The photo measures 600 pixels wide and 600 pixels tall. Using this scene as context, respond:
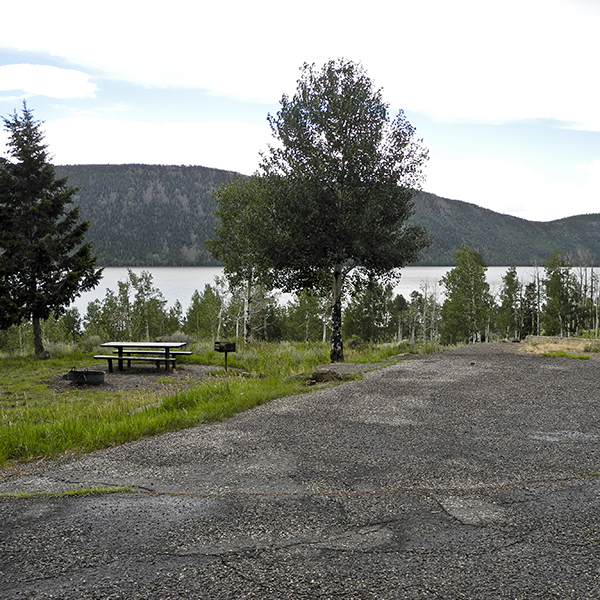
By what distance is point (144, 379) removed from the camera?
13.7m

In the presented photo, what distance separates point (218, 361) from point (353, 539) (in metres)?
13.3

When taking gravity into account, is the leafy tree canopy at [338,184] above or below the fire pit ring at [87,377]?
above

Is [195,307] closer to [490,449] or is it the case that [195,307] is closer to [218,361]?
[218,361]

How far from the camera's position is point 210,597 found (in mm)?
3182

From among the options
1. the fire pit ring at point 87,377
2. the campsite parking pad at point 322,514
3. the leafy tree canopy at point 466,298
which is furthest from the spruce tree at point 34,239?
the leafy tree canopy at point 466,298

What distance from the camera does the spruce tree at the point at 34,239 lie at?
17.0m

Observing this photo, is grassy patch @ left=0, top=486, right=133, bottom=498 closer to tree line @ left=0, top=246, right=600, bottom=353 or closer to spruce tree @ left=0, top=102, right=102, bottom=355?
spruce tree @ left=0, top=102, right=102, bottom=355

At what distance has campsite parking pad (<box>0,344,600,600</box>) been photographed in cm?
335

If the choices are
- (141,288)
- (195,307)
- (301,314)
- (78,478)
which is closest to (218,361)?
(78,478)

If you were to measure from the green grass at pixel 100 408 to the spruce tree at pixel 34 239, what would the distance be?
95.6 inches

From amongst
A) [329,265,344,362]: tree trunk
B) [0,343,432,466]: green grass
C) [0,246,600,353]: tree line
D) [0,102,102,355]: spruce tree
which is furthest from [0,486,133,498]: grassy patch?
[0,246,600,353]: tree line

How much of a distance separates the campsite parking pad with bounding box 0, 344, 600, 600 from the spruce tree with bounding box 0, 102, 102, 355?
12.2 m

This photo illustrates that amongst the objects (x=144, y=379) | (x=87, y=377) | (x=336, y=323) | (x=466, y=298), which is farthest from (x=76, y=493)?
(x=466, y=298)

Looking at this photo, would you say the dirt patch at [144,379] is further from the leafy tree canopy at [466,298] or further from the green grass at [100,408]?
the leafy tree canopy at [466,298]
